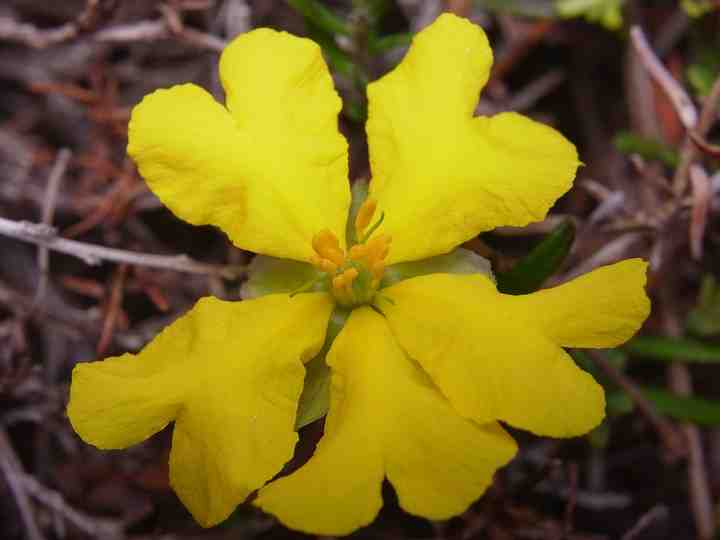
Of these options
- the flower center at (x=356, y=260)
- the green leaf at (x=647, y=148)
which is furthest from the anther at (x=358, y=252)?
the green leaf at (x=647, y=148)

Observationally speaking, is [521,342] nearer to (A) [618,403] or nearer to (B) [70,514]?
(A) [618,403]

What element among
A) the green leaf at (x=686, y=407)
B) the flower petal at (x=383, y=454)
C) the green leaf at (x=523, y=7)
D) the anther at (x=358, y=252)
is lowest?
the green leaf at (x=686, y=407)

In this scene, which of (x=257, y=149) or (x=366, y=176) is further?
(x=366, y=176)

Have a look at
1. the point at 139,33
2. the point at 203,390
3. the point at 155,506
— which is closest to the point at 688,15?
the point at 139,33

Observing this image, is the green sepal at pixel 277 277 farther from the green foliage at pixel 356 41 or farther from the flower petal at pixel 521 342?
the green foliage at pixel 356 41

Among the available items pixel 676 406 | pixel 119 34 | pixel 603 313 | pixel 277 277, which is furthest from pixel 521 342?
pixel 119 34

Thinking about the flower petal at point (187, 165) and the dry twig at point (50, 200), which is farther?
the dry twig at point (50, 200)
